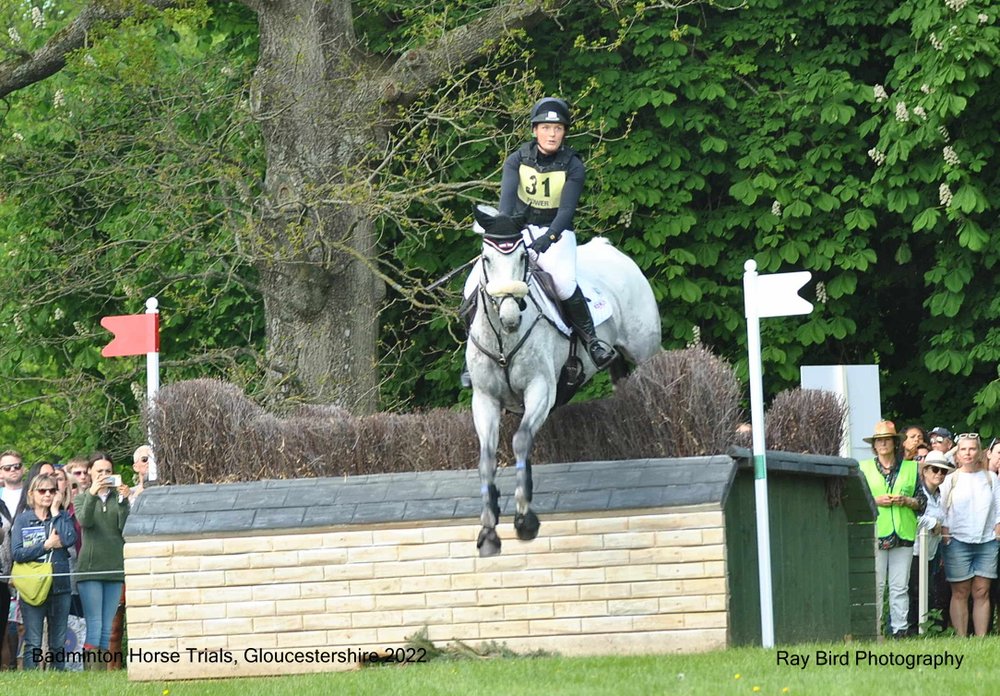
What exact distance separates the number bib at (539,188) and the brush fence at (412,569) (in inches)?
73.4

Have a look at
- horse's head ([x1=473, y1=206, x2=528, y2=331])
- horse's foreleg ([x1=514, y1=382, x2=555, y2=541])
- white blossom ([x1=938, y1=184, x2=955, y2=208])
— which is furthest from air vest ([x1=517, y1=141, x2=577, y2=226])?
white blossom ([x1=938, y1=184, x2=955, y2=208])

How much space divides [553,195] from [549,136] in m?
0.41

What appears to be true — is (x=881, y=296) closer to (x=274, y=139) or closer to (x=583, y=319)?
(x=274, y=139)

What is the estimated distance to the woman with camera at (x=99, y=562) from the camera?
47.4 ft

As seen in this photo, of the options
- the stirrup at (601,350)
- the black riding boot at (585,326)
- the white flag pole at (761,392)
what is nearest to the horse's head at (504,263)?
the black riding boot at (585,326)

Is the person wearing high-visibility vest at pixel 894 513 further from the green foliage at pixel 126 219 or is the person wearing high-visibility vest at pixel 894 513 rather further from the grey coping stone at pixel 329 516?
the green foliage at pixel 126 219

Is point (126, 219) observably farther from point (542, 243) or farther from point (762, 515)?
point (762, 515)

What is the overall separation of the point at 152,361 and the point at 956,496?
6.61 meters

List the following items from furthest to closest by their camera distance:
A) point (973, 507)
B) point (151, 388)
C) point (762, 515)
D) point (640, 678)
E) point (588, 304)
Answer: point (973, 507) < point (151, 388) < point (588, 304) < point (762, 515) < point (640, 678)

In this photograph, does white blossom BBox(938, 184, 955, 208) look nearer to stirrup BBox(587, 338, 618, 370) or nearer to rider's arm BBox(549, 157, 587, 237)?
stirrup BBox(587, 338, 618, 370)

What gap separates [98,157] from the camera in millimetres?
18969

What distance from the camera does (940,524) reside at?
14711 mm

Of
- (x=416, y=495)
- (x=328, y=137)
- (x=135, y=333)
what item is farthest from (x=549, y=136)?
(x=328, y=137)

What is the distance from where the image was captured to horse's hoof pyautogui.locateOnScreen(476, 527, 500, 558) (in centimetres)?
1120
